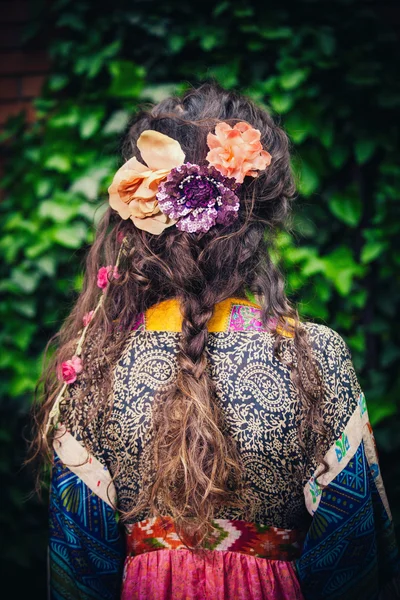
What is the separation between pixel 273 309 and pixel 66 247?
1518 millimetres

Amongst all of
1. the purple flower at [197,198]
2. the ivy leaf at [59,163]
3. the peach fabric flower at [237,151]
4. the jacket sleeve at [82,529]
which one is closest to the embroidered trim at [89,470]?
the jacket sleeve at [82,529]

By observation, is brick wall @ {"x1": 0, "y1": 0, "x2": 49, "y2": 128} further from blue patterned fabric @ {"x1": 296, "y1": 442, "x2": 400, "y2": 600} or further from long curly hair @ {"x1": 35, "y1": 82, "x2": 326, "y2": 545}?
blue patterned fabric @ {"x1": 296, "y1": 442, "x2": 400, "y2": 600}

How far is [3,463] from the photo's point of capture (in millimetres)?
2535

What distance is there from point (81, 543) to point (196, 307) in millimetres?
620

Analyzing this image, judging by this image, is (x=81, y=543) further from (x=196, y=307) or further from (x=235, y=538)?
A: (x=196, y=307)

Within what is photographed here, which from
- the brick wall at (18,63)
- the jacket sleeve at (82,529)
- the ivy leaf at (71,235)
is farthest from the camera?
the brick wall at (18,63)

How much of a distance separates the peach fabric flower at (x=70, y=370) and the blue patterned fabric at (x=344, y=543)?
1.99 ft

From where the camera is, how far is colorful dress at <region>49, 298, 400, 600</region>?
120 cm

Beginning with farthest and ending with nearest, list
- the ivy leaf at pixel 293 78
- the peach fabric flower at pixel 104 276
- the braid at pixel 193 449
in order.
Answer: the ivy leaf at pixel 293 78 < the peach fabric flower at pixel 104 276 < the braid at pixel 193 449

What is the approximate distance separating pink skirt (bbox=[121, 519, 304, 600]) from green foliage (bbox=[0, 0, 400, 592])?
1312mm

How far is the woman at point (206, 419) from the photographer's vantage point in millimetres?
1192

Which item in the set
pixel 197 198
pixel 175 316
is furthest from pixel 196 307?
pixel 197 198

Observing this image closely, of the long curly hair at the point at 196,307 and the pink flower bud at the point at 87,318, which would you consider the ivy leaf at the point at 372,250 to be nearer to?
the long curly hair at the point at 196,307

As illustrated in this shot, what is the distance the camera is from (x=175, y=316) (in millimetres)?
1271
